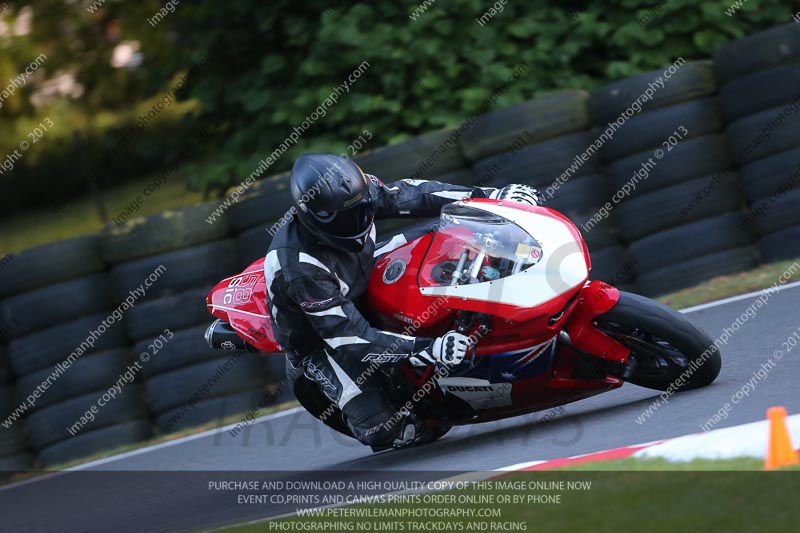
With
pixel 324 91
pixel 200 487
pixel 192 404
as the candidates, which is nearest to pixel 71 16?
pixel 324 91

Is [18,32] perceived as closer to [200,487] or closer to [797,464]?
[200,487]

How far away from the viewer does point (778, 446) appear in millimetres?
3723

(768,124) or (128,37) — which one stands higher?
(768,124)

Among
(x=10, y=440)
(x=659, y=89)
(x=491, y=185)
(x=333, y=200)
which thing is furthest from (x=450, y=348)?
(x=10, y=440)

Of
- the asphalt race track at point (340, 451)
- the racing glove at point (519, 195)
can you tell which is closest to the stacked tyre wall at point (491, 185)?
the asphalt race track at point (340, 451)

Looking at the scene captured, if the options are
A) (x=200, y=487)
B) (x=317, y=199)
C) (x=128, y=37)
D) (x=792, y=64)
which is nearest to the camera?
(x=317, y=199)

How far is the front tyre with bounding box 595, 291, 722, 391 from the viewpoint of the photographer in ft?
15.7

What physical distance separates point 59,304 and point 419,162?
288 cm

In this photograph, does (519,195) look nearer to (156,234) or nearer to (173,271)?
Answer: (173,271)

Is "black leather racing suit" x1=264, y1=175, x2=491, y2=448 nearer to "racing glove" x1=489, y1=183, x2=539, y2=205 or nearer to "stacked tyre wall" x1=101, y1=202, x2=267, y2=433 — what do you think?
"racing glove" x1=489, y1=183, x2=539, y2=205

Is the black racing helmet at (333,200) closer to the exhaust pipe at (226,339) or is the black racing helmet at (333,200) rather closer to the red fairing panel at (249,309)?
the red fairing panel at (249,309)

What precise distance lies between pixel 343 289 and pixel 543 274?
1085 mm

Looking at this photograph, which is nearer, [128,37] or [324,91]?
[324,91]

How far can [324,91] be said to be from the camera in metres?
10.0
